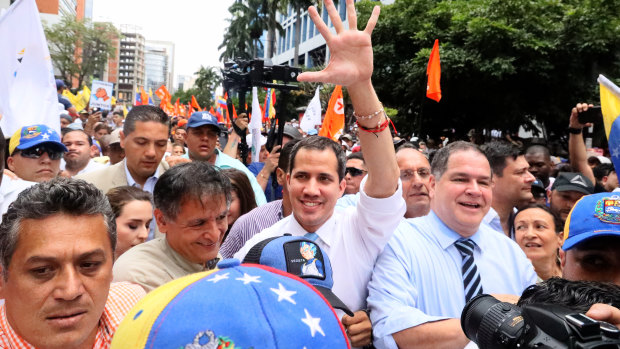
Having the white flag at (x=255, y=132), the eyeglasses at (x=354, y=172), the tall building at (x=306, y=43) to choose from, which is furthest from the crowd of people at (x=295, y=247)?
the tall building at (x=306, y=43)

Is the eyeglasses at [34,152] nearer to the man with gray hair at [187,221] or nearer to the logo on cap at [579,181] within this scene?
the man with gray hair at [187,221]

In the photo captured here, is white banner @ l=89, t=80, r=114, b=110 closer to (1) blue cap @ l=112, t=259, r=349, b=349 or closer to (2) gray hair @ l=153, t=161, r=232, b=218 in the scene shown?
(2) gray hair @ l=153, t=161, r=232, b=218

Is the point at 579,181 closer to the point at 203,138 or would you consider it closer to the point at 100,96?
the point at 203,138

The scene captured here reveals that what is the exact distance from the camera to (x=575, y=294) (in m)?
1.39

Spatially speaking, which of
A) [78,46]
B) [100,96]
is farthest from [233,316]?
[78,46]

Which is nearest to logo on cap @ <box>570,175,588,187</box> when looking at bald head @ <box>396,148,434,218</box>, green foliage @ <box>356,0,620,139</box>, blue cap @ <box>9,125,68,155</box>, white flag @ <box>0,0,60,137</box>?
bald head @ <box>396,148,434,218</box>

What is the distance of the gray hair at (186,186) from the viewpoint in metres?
2.41

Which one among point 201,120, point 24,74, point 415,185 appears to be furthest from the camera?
point 201,120

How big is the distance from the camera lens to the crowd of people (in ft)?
0.60

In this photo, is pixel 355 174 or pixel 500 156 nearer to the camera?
pixel 500 156

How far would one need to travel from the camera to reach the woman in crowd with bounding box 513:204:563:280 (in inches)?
131

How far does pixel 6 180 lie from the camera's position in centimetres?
316

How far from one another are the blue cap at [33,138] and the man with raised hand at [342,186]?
203 centimetres

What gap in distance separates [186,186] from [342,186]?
792 millimetres
